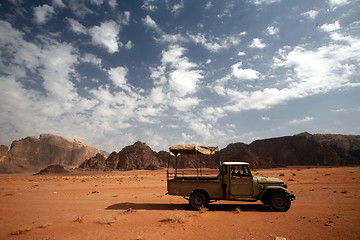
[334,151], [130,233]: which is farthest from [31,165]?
[334,151]

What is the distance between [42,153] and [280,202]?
159m

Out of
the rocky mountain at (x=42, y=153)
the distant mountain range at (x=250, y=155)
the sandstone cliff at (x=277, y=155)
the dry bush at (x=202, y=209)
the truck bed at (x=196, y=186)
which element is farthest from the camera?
the rocky mountain at (x=42, y=153)

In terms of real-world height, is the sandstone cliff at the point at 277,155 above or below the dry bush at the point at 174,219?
above

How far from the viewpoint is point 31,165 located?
121500mm

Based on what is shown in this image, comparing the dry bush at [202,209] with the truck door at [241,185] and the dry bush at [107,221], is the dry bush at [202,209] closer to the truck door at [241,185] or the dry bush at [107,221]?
the truck door at [241,185]

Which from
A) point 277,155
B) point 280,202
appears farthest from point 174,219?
point 277,155

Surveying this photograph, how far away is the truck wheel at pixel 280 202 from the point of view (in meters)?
9.57

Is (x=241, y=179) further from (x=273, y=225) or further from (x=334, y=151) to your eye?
(x=334, y=151)

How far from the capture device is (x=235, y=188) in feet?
32.8

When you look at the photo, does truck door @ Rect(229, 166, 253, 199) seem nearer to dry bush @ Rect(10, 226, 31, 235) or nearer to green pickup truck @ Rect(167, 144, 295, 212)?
green pickup truck @ Rect(167, 144, 295, 212)

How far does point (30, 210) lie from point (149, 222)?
760 cm

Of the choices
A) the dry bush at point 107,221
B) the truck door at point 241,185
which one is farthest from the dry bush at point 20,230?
the truck door at point 241,185

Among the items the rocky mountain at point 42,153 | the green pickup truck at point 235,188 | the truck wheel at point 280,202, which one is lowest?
the truck wheel at point 280,202

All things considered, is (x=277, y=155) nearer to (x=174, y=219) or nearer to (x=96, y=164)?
(x=96, y=164)
